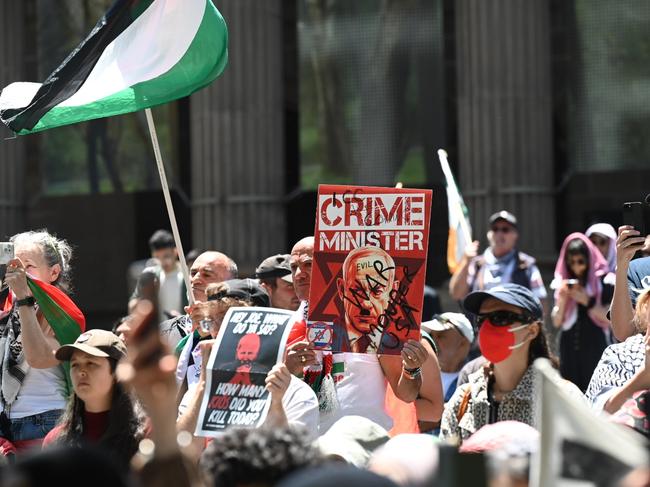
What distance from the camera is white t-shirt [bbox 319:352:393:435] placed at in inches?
237

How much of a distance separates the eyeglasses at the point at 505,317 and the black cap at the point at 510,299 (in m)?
0.03

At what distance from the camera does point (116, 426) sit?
548 centimetres

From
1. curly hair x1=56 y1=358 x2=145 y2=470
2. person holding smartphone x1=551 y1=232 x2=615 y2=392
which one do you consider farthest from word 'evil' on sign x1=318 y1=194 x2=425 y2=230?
person holding smartphone x1=551 y1=232 x2=615 y2=392

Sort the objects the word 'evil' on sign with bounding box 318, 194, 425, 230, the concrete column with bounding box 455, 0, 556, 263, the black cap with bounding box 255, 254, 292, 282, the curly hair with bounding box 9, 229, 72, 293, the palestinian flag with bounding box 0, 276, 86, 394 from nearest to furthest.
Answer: the word 'evil' on sign with bounding box 318, 194, 425, 230 < the palestinian flag with bounding box 0, 276, 86, 394 < the curly hair with bounding box 9, 229, 72, 293 < the black cap with bounding box 255, 254, 292, 282 < the concrete column with bounding box 455, 0, 556, 263

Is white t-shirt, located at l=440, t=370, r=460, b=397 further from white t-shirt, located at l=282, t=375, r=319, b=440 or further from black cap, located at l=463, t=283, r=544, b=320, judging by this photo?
white t-shirt, located at l=282, t=375, r=319, b=440

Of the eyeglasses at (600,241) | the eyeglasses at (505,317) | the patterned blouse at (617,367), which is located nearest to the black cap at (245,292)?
the eyeglasses at (505,317)

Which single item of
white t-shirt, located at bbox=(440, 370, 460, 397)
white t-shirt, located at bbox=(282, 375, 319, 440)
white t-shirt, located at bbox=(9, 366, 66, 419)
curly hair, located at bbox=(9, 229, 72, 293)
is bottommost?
white t-shirt, located at bbox=(440, 370, 460, 397)

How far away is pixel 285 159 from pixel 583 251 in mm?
7810

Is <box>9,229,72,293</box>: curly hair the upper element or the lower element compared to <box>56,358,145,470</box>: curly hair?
upper

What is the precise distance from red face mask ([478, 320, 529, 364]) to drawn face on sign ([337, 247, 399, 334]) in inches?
17.4

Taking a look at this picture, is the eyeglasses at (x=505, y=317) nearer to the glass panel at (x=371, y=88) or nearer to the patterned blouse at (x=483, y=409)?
the patterned blouse at (x=483, y=409)

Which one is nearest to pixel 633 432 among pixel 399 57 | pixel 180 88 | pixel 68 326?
pixel 68 326

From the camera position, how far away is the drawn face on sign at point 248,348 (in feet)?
18.5

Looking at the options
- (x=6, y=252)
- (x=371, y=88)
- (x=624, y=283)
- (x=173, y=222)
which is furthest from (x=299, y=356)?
(x=371, y=88)
